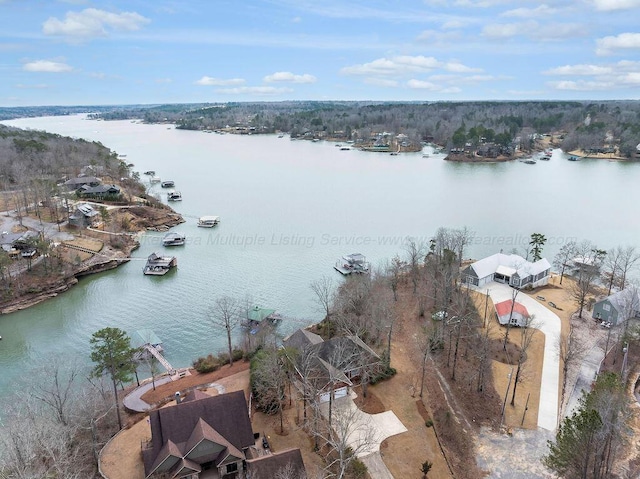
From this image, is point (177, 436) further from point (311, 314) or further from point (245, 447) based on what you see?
A: point (311, 314)

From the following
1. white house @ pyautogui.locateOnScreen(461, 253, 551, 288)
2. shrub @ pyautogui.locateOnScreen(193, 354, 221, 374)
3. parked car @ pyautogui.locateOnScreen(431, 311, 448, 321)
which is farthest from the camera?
white house @ pyautogui.locateOnScreen(461, 253, 551, 288)

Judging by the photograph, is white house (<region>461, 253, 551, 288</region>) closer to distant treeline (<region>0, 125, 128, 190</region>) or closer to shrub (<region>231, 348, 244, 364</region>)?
shrub (<region>231, 348, 244, 364</region>)

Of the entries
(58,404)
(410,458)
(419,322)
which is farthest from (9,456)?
(419,322)

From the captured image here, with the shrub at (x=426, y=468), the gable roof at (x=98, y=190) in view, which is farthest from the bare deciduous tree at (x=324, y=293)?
the gable roof at (x=98, y=190)

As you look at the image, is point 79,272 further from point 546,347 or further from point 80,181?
point 546,347

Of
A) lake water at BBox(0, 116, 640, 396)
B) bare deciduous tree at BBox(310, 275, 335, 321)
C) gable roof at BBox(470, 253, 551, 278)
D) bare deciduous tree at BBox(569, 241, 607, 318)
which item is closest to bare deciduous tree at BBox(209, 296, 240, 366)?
lake water at BBox(0, 116, 640, 396)

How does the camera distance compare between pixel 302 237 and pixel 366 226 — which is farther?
pixel 366 226

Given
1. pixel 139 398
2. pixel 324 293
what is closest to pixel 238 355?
pixel 139 398
